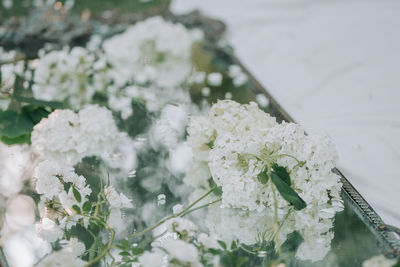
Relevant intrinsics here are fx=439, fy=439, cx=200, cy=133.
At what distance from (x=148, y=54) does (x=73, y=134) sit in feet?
1.68

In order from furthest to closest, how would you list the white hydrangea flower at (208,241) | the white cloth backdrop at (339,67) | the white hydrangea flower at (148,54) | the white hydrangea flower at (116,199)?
the white hydrangea flower at (148,54), the white cloth backdrop at (339,67), the white hydrangea flower at (116,199), the white hydrangea flower at (208,241)

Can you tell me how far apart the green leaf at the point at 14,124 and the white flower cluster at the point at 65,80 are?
0.64 ft

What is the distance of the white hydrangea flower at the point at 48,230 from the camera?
75 cm

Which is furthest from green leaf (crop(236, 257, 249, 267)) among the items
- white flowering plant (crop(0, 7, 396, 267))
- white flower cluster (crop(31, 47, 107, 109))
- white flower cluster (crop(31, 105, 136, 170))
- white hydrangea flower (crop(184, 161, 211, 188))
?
white flower cluster (crop(31, 47, 107, 109))

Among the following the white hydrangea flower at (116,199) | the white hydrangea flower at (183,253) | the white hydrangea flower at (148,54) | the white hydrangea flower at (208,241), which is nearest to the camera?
the white hydrangea flower at (183,253)

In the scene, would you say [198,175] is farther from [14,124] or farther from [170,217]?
[14,124]

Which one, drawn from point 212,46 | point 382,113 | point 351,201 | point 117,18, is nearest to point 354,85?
point 382,113

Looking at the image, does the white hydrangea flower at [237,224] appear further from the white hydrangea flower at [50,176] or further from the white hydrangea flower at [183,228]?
the white hydrangea flower at [50,176]

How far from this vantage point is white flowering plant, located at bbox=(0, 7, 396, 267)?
27.5 inches

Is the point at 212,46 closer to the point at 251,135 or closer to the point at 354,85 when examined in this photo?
the point at 354,85

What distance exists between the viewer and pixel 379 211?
3.12 feet

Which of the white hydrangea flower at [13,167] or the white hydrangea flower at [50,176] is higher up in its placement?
the white hydrangea flower at [50,176]

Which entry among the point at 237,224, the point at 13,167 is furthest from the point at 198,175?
the point at 13,167

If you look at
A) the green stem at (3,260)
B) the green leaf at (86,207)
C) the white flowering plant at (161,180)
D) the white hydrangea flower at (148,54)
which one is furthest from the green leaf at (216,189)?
the white hydrangea flower at (148,54)
